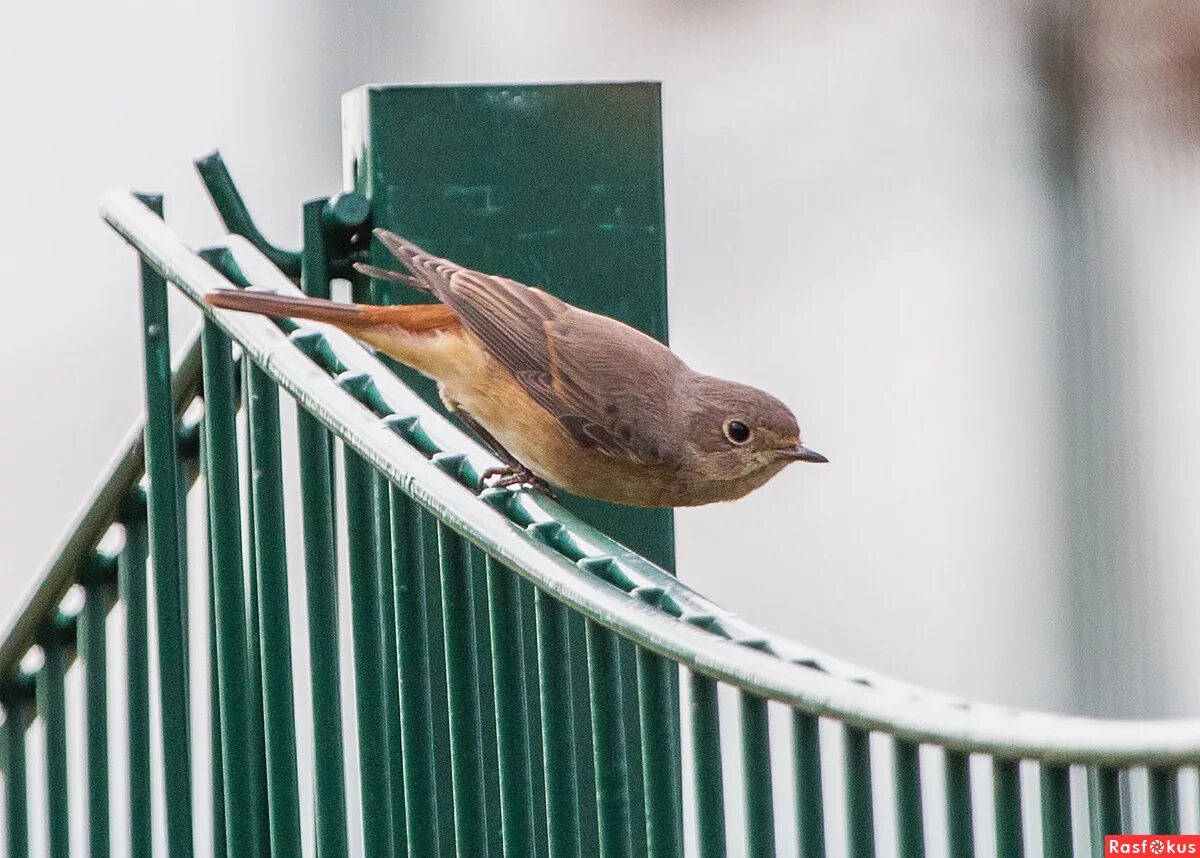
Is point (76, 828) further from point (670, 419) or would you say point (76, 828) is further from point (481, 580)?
point (481, 580)

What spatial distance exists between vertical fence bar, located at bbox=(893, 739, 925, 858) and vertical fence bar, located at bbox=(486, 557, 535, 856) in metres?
0.53

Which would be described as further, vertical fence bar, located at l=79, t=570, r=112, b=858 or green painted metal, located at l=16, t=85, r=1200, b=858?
vertical fence bar, located at l=79, t=570, r=112, b=858

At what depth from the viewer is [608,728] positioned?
159 cm

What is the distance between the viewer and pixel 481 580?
1.94 meters

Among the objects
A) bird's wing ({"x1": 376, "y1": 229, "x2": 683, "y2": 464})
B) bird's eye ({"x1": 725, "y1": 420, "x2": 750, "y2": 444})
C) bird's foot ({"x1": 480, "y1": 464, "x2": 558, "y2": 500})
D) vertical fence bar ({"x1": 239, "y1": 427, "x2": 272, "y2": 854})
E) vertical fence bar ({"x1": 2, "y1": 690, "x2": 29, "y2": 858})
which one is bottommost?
vertical fence bar ({"x1": 2, "y1": 690, "x2": 29, "y2": 858})

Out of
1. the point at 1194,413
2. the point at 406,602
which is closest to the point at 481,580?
the point at 406,602

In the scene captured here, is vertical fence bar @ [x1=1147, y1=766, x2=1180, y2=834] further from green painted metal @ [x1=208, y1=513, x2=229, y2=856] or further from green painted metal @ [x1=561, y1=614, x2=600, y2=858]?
green painted metal @ [x1=208, y1=513, x2=229, y2=856]

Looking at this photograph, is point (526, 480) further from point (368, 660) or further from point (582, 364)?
point (368, 660)

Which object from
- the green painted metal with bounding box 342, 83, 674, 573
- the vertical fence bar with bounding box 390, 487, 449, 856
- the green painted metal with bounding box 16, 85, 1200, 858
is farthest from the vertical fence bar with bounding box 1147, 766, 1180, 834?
the green painted metal with bounding box 342, 83, 674, 573

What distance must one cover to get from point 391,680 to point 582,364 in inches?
46.0

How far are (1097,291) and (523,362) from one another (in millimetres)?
3754

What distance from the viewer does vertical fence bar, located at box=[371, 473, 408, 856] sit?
1.96m

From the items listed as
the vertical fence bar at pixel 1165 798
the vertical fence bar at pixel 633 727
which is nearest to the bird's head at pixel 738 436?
the vertical fence bar at pixel 633 727

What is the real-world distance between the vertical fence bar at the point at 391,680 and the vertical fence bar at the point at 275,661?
206 millimetres
